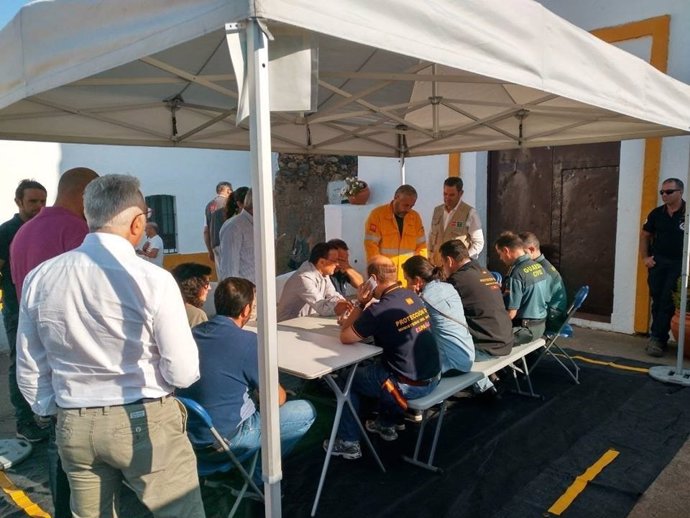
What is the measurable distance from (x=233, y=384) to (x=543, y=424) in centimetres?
231

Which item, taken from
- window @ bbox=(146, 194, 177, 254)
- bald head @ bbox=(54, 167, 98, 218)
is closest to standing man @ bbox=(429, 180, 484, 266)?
bald head @ bbox=(54, 167, 98, 218)

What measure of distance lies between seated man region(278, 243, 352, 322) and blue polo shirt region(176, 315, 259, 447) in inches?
62.6

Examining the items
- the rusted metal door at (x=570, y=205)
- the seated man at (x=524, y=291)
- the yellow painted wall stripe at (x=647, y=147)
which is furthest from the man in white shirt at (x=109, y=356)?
the rusted metal door at (x=570, y=205)

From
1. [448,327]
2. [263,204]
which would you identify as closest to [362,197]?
[448,327]

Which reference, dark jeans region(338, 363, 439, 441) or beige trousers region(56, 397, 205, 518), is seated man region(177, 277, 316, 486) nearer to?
beige trousers region(56, 397, 205, 518)

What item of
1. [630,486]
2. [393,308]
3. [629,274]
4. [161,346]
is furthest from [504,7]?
[629,274]

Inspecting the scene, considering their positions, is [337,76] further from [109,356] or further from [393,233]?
[109,356]

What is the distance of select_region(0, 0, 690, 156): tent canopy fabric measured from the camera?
5.54 feet

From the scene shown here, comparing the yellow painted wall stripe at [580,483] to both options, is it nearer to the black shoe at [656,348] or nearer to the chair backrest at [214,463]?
the chair backrest at [214,463]

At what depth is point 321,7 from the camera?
157 cm

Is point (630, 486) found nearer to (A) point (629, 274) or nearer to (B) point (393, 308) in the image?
(B) point (393, 308)

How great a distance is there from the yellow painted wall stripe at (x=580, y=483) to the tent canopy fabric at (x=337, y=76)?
2.03 m

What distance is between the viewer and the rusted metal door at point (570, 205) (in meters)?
6.16

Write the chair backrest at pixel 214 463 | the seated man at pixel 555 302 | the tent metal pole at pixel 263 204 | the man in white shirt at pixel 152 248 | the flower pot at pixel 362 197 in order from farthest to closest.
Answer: the flower pot at pixel 362 197 < the man in white shirt at pixel 152 248 < the seated man at pixel 555 302 < the chair backrest at pixel 214 463 < the tent metal pole at pixel 263 204
